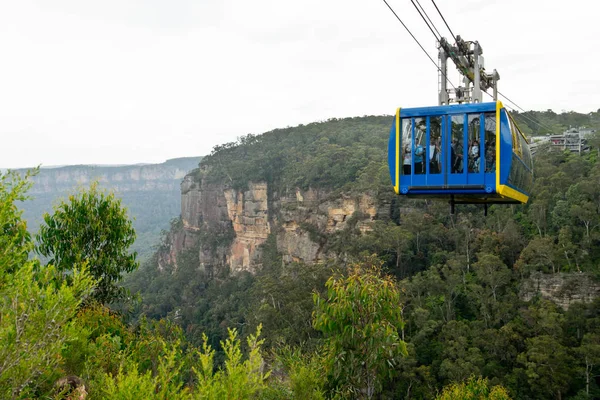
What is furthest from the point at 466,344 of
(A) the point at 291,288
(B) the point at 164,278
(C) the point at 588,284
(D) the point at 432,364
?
(B) the point at 164,278

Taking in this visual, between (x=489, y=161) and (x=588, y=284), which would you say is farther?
(x=588, y=284)

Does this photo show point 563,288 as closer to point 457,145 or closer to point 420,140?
point 457,145

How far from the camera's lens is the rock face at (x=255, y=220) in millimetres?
36469

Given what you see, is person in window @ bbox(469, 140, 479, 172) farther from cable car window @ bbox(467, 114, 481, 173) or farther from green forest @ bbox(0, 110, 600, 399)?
green forest @ bbox(0, 110, 600, 399)

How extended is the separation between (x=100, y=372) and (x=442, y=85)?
7749 millimetres

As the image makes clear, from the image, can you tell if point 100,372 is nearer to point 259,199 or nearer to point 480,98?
point 480,98

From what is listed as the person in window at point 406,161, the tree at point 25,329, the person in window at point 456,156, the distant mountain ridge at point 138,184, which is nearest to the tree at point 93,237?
the tree at point 25,329

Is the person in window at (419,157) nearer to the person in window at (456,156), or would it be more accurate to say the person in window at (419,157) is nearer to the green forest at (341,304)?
the person in window at (456,156)

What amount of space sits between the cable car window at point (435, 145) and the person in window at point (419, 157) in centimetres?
13

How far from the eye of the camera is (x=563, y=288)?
22.0 m

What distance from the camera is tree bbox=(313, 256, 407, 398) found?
9922mm

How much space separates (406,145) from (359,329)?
4.66 m

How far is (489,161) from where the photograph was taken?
7.12 meters

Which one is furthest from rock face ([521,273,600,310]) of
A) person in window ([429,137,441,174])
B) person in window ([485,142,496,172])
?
person in window ([429,137,441,174])
